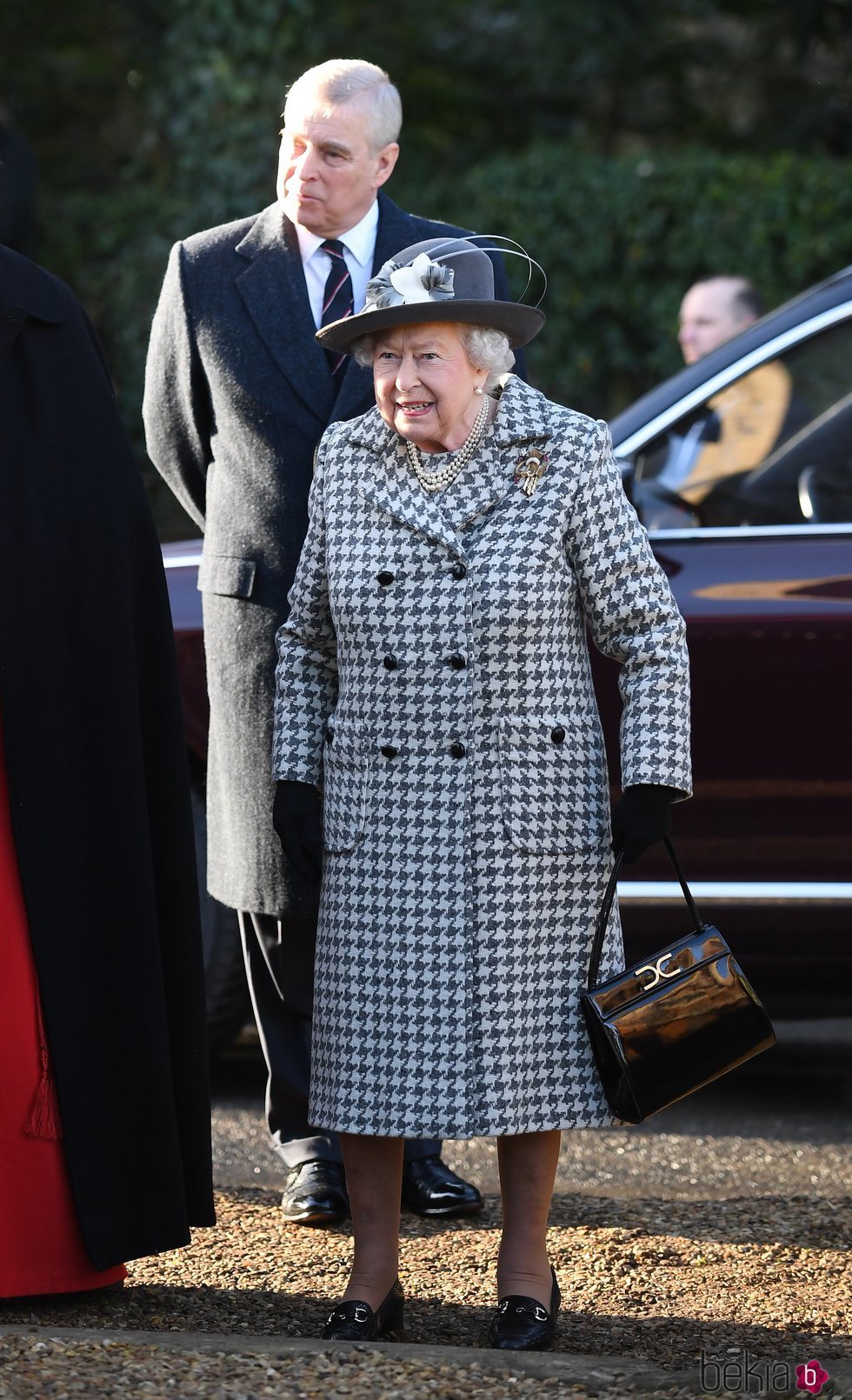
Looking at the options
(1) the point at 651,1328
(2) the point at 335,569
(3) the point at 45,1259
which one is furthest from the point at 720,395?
(3) the point at 45,1259

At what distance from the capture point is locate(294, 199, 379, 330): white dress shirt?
4070mm

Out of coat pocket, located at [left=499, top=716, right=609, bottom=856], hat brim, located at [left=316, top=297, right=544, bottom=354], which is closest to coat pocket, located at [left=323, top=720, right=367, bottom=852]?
coat pocket, located at [left=499, top=716, right=609, bottom=856]

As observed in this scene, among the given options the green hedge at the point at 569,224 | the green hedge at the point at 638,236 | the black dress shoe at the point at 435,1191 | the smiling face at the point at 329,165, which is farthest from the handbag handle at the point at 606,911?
the green hedge at the point at 638,236

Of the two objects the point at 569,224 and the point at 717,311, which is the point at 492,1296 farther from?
the point at 569,224

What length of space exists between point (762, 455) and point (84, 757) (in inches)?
103

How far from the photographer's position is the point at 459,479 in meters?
3.32

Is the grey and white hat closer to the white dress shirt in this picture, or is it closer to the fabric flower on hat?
the fabric flower on hat

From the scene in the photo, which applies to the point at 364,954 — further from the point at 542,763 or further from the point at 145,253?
the point at 145,253

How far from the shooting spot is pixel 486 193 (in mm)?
11758

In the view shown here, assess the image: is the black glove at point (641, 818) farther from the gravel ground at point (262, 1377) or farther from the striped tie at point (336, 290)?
the striped tie at point (336, 290)

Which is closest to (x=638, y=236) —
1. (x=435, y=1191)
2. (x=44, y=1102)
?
(x=435, y=1191)

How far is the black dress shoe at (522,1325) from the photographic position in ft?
10.7
